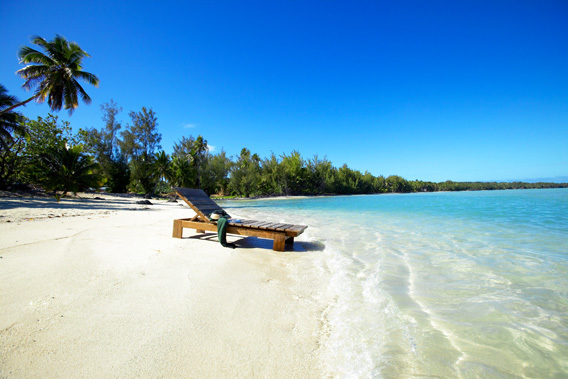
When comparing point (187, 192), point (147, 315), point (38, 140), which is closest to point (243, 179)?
point (38, 140)

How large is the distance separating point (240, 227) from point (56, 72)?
18140 millimetres

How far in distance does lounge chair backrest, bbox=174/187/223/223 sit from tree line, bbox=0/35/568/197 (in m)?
14.2

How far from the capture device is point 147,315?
7.02 feet

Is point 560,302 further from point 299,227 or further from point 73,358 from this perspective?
point 73,358

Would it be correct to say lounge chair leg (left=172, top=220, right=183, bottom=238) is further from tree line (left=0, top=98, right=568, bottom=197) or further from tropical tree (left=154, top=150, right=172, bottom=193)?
tropical tree (left=154, top=150, right=172, bottom=193)

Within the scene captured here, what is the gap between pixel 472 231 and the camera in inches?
290

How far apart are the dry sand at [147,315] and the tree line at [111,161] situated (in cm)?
1572

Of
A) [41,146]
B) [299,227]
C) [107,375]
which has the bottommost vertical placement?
[107,375]

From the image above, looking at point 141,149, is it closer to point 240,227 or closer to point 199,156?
point 199,156

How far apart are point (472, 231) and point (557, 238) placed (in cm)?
175

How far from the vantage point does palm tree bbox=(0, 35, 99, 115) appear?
13664 mm

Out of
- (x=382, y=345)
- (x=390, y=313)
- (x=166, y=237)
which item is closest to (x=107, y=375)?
(x=382, y=345)

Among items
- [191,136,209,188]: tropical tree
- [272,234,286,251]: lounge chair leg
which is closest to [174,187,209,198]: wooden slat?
[272,234,286,251]: lounge chair leg

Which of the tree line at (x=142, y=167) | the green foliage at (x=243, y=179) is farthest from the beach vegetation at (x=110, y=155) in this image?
the green foliage at (x=243, y=179)
